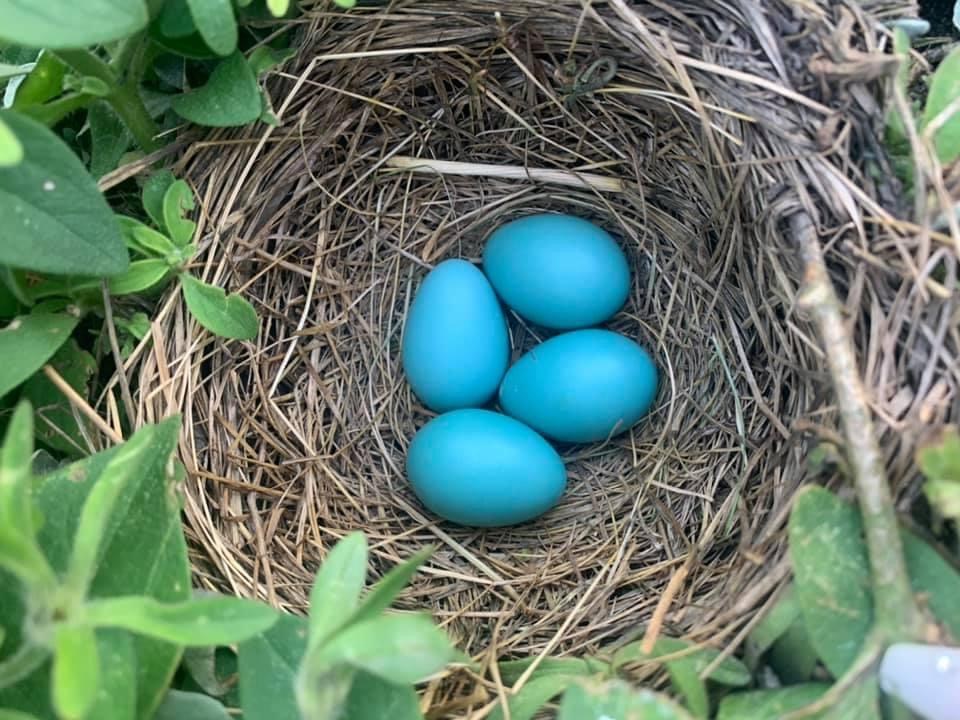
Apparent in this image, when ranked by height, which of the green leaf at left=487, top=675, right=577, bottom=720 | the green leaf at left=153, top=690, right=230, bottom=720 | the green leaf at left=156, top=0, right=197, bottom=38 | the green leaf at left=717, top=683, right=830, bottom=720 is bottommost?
the green leaf at left=487, top=675, right=577, bottom=720

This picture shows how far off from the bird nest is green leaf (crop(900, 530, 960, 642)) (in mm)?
123

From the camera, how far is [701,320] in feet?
4.18

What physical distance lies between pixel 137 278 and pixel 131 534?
330 mm

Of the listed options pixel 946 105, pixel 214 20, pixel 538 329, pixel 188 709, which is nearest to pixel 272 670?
pixel 188 709

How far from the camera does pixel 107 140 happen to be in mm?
1128

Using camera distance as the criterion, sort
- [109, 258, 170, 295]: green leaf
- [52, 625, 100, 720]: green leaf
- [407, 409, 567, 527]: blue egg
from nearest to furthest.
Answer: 1. [52, 625, 100, 720]: green leaf
2. [109, 258, 170, 295]: green leaf
3. [407, 409, 567, 527]: blue egg

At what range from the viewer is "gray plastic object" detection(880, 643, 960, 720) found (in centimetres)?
71

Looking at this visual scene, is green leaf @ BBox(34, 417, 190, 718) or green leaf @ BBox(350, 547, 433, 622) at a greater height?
green leaf @ BBox(350, 547, 433, 622)

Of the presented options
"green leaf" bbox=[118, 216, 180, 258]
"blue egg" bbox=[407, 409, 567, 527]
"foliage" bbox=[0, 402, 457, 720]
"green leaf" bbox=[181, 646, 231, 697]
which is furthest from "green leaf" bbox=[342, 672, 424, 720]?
"green leaf" bbox=[118, 216, 180, 258]

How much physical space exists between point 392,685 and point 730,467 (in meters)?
0.61

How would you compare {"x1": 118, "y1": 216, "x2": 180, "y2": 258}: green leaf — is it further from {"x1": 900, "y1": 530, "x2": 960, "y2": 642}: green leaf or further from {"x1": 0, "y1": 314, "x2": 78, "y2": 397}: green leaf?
{"x1": 900, "y1": 530, "x2": 960, "y2": 642}: green leaf

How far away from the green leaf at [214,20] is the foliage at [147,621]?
39 cm

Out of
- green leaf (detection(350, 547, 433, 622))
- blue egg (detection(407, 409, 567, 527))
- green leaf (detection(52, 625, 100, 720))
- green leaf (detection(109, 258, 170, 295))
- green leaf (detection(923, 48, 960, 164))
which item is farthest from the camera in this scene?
blue egg (detection(407, 409, 567, 527))

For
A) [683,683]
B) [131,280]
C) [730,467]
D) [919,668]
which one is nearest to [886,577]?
[919,668]
